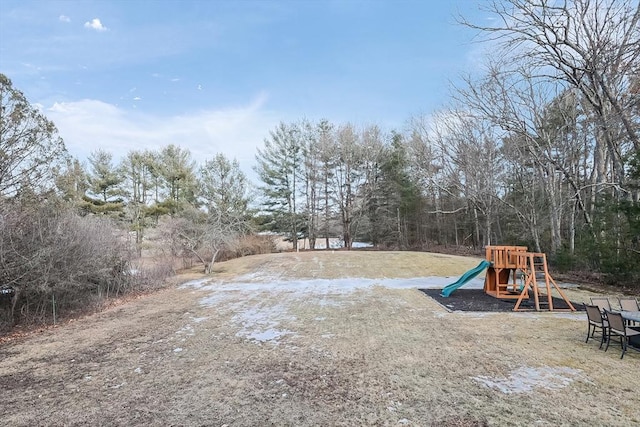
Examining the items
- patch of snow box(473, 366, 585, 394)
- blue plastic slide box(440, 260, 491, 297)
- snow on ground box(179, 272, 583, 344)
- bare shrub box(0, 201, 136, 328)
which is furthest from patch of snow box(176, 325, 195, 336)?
blue plastic slide box(440, 260, 491, 297)

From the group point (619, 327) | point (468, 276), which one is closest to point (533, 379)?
point (619, 327)

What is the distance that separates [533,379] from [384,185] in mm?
23298

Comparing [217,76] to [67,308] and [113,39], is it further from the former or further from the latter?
[67,308]

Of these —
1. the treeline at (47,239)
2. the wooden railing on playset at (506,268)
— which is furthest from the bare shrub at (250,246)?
the wooden railing on playset at (506,268)

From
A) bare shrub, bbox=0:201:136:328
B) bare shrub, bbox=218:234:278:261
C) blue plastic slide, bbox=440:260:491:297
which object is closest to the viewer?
bare shrub, bbox=0:201:136:328

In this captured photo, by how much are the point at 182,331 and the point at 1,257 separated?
3.38 metres

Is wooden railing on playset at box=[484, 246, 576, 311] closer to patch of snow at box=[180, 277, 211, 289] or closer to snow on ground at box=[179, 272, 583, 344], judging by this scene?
snow on ground at box=[179, 272, 583, 344]

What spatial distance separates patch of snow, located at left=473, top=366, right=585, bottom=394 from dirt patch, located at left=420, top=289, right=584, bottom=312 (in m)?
3.68

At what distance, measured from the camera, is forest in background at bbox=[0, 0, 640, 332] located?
7105 millimetres

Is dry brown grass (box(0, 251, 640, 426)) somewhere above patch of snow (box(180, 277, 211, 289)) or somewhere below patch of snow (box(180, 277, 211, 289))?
above

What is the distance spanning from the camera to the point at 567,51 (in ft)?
32.1

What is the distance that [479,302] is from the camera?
8625mm

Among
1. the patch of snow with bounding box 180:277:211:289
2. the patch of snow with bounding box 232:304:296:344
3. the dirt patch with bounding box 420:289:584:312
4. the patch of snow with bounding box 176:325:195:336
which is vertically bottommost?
the patch of snow with bounding box 180:277:211:289

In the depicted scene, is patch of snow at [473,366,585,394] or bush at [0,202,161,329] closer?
patch of snow at [473,366,585,394]
